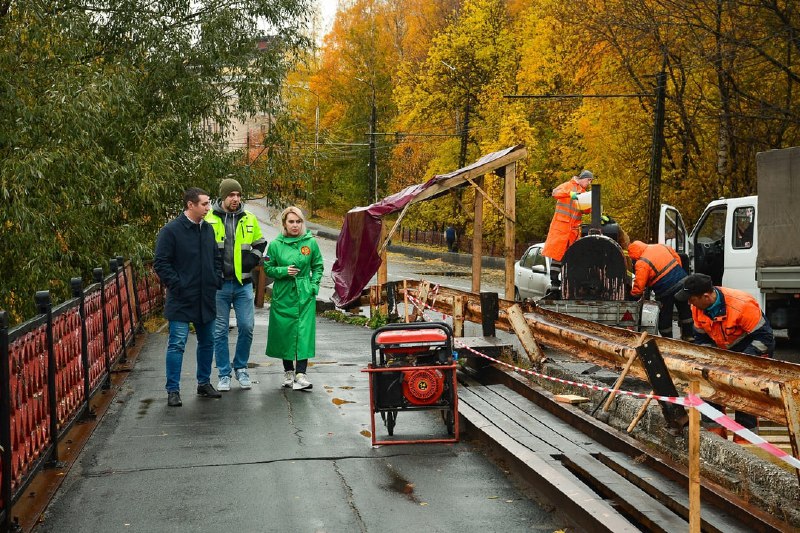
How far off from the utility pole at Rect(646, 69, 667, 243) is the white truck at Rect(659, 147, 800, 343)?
10852 millimetres

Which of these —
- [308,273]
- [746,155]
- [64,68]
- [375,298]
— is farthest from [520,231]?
[308,273]

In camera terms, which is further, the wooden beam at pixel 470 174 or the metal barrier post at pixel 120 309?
the wooden beam at pixel 470 174

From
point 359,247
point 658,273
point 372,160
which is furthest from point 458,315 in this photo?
point 372,160

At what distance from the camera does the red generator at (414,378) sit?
302 inches

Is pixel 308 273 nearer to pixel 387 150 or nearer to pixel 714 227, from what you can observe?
pixel 714 227

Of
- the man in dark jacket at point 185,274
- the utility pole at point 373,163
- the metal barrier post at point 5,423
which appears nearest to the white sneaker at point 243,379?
the man in dark jacket at point 185,274

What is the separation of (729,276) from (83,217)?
10.9 metres

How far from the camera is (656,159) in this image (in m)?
28.6

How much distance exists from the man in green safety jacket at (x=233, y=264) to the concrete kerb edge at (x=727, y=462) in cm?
378

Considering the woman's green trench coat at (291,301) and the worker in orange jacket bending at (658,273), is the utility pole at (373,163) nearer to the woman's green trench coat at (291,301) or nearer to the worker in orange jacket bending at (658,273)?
the worker in orange jacket bending at (658,273)

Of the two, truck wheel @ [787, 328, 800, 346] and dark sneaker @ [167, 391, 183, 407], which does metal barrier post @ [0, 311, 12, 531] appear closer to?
dark sneaker @ [167, 391, 183, 407]

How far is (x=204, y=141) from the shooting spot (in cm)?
2445

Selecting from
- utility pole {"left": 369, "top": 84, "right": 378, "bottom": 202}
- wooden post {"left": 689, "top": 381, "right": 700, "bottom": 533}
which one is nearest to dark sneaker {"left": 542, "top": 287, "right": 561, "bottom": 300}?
wooden post {"left": 689, "top": 381, "right": 700, "bottom": 533}

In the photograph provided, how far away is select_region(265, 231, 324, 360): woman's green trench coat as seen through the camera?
9677mm
